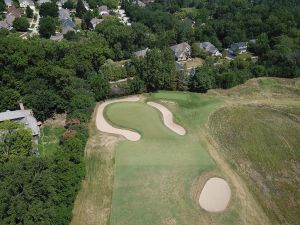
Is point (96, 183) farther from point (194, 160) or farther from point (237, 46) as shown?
point (237, 46)

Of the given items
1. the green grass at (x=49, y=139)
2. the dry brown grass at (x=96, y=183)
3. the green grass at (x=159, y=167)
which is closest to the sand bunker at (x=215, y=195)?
the green grass at (x=159, y=167)

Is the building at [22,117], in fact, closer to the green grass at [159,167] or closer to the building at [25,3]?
the green grass at [159,167]

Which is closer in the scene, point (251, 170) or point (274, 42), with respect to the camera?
point (251, 170)

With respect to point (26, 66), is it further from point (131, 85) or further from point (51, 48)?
point (131, 85)

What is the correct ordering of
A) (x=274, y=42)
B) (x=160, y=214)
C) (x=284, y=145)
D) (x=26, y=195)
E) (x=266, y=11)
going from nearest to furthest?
(x=26, y=195) < (x=160, y=214) < (x=284, y=145) < (x=274, y=42) < (x=266, y=11)

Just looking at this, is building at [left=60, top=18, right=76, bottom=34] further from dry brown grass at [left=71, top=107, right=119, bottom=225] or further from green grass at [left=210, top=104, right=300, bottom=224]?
green grass at [left=210, top=104, right=300, bottom=224]

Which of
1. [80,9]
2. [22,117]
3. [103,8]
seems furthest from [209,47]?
[22,117]

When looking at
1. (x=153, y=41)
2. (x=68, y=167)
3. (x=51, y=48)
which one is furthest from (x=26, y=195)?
(x=153, y=41)
